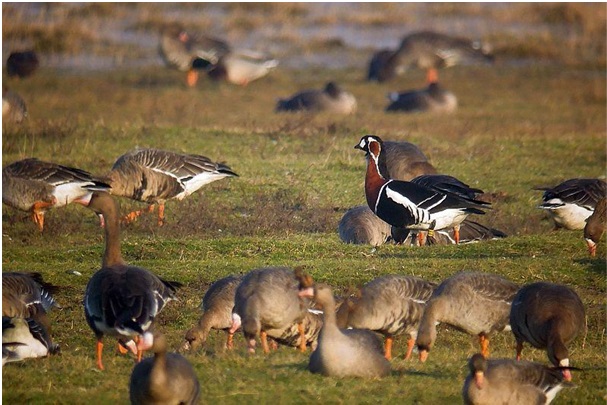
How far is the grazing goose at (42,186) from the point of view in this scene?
14.1 metres

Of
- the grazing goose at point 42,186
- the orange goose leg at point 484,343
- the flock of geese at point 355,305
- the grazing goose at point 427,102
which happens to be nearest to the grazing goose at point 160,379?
the flock of geese at point 355,305

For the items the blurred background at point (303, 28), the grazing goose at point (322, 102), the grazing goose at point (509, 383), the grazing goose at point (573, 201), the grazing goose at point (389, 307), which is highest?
the grazing goose at point (509, 383)

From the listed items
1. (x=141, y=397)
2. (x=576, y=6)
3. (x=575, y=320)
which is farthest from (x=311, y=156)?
(x=576, y=6)

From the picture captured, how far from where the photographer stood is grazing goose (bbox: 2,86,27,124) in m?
20.4

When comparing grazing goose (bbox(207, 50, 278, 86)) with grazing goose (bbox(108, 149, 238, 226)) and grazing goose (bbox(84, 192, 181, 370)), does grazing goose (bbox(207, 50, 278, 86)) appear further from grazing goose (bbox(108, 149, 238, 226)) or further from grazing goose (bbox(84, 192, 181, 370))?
grazing goose (bbox(84, 192, 181, 370))

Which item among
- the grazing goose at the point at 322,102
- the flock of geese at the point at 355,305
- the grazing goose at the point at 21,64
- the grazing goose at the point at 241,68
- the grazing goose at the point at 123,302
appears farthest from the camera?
the grazing goose at the point at 241,68

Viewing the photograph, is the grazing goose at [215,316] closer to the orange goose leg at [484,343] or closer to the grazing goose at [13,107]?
the orange goose leg at [484,343]

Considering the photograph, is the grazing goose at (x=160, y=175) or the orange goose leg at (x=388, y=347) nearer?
the orange goose leg at (x=388, y=347)

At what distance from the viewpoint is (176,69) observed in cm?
3028

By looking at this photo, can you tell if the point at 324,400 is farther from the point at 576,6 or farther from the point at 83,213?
the point at 576,6

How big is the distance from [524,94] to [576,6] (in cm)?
1104

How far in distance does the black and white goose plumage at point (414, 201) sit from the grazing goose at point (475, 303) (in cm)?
301

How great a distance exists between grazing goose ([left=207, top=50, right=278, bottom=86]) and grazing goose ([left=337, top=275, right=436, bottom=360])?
19211 mm

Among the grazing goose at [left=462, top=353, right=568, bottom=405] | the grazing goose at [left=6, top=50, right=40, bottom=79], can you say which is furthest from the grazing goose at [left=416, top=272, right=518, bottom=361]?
the grazing goose at [left=6, top=50, right=40, bottom=79]
